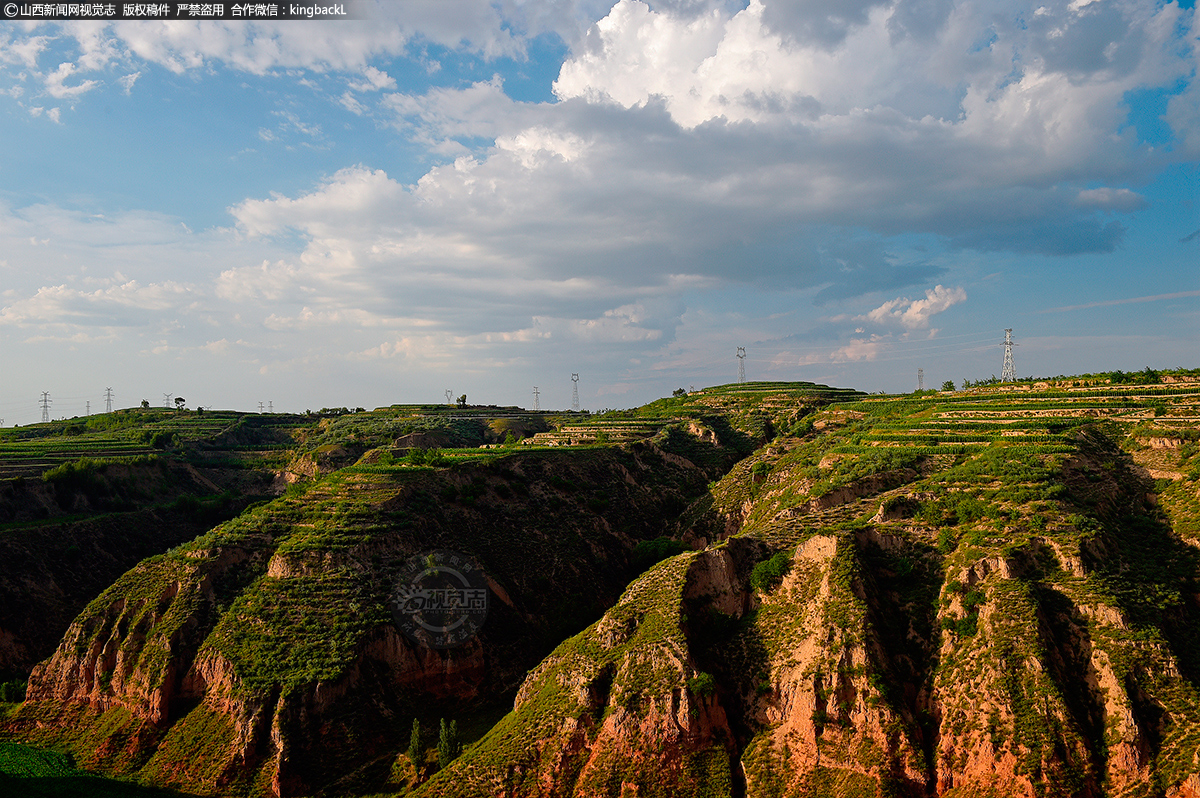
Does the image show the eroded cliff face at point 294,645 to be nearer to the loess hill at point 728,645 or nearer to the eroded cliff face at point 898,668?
the loess hill at point 728,645

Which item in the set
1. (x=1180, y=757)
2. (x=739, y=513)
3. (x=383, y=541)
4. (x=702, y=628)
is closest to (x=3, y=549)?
(x=383, y=541)

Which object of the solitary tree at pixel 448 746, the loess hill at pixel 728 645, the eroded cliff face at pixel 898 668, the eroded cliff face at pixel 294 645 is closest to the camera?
the eroded cliff face at pixel 898 668

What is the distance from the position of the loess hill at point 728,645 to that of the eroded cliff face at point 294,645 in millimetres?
213

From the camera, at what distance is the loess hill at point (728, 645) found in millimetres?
37812

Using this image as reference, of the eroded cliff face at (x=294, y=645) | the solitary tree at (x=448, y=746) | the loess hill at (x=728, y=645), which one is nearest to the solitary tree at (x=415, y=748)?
the loess hill at (x=728, y=645)

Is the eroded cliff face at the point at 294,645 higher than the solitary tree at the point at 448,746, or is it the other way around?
the eroded cliff face at the point at 294,645

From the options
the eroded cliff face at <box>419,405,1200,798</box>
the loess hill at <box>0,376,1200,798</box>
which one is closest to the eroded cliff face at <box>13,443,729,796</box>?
the loess hill at <box>0,376,1200,798</box>

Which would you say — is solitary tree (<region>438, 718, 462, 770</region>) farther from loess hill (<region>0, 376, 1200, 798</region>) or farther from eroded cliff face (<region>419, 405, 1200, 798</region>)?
eroded cliff face (<region>419, 405, 1200, 798</region>)

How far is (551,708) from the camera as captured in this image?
44.1 meters

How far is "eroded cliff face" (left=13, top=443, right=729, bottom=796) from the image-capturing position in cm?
4838

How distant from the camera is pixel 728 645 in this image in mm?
46062

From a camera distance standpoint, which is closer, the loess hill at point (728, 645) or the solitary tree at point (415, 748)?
the loess hill at point (728, 645)

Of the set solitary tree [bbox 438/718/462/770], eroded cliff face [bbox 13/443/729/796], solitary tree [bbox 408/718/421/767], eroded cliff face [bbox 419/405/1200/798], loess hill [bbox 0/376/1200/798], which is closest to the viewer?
eroded cliff face [bbox 419/405/1200/798]

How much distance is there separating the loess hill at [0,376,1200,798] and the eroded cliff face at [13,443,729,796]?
21cm
